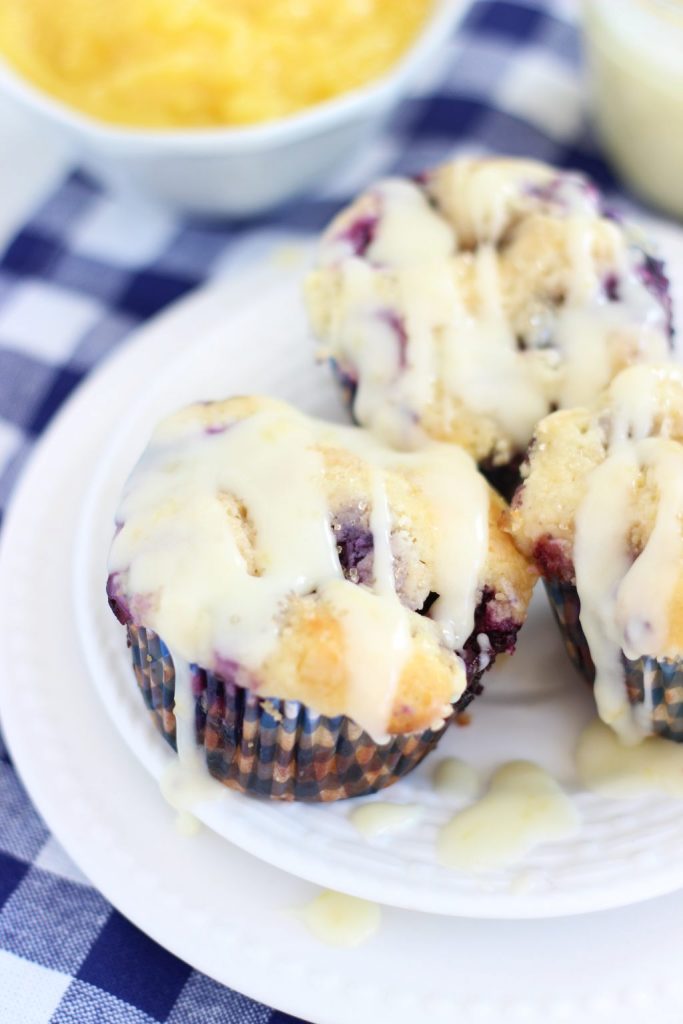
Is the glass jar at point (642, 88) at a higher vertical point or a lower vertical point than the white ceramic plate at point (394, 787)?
higher

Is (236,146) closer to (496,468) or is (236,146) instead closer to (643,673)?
(496,468)

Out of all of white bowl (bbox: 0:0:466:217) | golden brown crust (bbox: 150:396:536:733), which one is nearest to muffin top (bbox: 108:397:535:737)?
golden brown crust (bbox: 150:396:536:733)

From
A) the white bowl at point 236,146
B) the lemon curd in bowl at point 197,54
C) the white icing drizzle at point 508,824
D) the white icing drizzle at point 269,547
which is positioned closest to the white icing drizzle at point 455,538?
the white icing drizzle at point 269,547

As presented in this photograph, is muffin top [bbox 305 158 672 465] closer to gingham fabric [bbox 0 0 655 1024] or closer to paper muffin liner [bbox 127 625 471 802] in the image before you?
paper muffin liner [bbox 127 625 471 802]

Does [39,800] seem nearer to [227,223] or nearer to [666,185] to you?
Result: [227,223]

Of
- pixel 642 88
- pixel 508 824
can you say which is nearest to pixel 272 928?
pixel 508 824

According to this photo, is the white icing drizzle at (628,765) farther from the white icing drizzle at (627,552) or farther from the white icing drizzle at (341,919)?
the white icing drizzle at (341,919)
